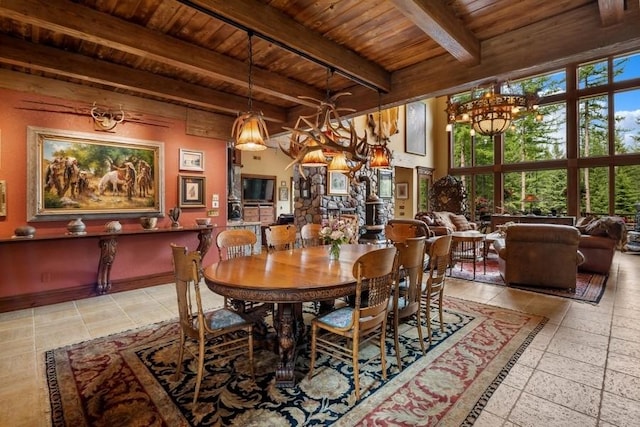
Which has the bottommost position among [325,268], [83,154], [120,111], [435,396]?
[435,396]

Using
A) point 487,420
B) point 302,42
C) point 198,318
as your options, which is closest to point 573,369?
point 487,420

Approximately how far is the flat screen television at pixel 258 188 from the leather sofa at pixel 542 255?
325 inches

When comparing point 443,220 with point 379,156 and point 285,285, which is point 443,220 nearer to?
point 379,156

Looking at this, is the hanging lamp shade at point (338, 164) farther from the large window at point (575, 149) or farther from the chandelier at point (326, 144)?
the large window at point (575, 149)

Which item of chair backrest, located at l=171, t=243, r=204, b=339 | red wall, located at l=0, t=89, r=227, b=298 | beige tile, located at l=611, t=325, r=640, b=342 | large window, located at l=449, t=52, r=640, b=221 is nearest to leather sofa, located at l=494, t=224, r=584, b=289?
beige tile, located at l=611, t=325, r=640, b=342

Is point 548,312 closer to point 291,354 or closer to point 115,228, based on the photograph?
point 291,354

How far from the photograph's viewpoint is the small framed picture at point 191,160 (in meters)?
5.16

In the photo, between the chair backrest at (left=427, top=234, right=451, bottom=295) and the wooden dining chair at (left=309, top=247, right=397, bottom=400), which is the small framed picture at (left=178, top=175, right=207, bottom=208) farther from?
the chair backrest at (left=427, top=234, right=451, bottom=295)

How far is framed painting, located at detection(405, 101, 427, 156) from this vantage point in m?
10.4

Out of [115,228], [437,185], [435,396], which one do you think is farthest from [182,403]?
[437,185]

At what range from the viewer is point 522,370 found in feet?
7.93

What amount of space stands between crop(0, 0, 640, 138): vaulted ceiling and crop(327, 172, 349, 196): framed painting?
3407 millimetres

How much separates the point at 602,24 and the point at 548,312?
2.94 metres

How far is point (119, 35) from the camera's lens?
2709mm
